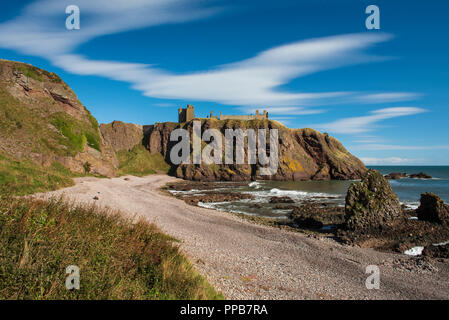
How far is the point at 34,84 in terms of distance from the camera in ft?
143

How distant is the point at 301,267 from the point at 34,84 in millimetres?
51609

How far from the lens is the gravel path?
31.8 feet

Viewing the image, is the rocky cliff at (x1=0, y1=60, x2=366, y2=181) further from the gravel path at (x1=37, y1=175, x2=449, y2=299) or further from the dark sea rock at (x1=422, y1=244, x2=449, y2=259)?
the dark sea rock at (x1=422, y1=244, x2=449, y2=259)

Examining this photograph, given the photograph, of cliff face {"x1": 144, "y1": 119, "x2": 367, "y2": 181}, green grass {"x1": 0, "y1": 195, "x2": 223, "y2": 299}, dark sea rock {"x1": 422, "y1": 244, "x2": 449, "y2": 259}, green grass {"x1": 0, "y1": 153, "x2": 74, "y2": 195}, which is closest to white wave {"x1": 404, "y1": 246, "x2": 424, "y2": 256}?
dark sea rock {"x1": 422, "y1": 244, "x2": 449, "y2": 259}

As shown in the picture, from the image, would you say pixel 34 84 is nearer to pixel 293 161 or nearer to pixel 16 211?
pixel 16 211

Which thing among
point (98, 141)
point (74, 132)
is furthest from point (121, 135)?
point (74, 132)

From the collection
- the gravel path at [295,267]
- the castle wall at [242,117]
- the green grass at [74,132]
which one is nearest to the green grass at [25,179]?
the gravel path at [295,267]

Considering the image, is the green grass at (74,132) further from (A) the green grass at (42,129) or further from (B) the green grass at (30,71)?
(B) the green grass at (30,71)

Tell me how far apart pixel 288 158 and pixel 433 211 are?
6517 cm

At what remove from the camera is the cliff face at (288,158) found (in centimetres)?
8088

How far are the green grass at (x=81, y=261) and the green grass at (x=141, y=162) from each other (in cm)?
7432

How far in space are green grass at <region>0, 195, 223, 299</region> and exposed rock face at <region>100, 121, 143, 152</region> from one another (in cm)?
9597
